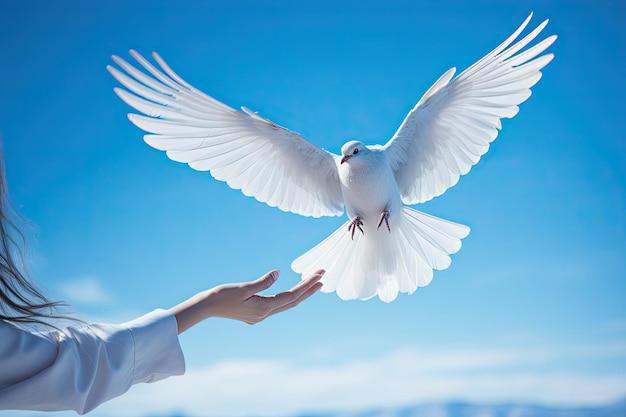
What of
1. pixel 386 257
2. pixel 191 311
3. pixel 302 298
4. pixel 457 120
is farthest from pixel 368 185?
pixel 191 311

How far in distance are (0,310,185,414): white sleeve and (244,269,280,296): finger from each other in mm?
193

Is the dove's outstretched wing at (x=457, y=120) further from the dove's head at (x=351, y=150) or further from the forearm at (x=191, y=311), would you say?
the forearm at (x=191, y=311)

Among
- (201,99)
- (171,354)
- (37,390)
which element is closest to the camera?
(37,390)

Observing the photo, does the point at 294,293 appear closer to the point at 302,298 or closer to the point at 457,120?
the point at 302,298

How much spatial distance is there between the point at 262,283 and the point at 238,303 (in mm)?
61

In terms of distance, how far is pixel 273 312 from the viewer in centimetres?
110

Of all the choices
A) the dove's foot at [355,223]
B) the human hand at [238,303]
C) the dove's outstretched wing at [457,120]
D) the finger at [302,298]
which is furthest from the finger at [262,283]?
the dove's outstretched wing at [457,120]

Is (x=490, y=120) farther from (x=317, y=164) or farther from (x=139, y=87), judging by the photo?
(x=139, y=87)

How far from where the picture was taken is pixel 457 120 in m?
2.13

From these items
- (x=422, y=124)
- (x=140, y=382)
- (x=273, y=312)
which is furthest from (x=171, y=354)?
(x=422, y=124)

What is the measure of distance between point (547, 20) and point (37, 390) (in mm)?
1618

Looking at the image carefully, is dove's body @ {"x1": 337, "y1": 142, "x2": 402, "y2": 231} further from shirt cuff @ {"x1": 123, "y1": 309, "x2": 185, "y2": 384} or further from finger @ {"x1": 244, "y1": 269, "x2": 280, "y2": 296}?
shirt cuff @ {"x1": 123, "y1": 309, "x2": 185, "y2": 384}

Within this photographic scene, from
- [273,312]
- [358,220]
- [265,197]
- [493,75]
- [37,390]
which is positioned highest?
[493,75]

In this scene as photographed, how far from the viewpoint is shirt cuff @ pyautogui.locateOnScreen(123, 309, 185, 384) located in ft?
2.47
